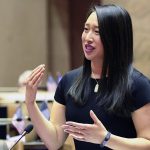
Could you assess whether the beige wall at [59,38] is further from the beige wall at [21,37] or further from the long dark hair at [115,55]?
the long dark hair at [115,55]

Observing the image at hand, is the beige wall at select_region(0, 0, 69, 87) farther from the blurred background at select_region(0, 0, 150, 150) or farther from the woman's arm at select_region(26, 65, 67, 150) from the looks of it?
the woman's arm at select_region(26, 65, 67, 150)

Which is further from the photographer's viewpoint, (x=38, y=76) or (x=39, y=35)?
(x=39, y=35)

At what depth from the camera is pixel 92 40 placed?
2.06 metres

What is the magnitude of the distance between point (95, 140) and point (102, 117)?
0.17 meters

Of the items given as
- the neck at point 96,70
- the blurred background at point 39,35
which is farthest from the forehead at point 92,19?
the blurred background at point 39,35

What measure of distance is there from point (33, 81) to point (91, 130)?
40 centimetres

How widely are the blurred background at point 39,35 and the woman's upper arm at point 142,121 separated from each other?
18.4 feet

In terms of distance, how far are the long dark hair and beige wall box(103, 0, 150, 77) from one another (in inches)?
61.4

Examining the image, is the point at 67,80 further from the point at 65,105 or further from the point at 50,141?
the point at 50,141

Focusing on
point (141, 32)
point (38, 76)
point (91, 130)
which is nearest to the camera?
point (91, 130)

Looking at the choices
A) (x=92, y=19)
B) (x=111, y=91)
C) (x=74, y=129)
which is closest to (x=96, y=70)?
(x=111, y=91)

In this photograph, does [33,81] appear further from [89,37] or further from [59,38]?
[59,38]

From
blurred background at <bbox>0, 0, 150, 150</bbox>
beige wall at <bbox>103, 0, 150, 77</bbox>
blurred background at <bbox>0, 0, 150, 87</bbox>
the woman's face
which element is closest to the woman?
the woman's face

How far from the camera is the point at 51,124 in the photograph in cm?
226
